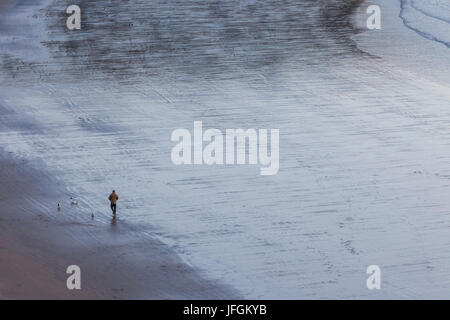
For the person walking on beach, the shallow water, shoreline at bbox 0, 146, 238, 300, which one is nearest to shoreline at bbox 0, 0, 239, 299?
shoreline at bbox 0, 146, 238, 300

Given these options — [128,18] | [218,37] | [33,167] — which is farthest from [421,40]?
[33,167]

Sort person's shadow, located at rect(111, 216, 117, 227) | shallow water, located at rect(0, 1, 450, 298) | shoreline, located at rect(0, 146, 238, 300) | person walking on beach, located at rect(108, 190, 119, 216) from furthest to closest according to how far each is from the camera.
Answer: person walking on beach, located at rect(108, 190, 119, 216) < person's shadow, located at rect(111, 216, 117, 227) < shallow water, located at rect(0, 1, 450, 298) < shoreline, located at rect(0, 146, 238, 300)

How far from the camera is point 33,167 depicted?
2866 centimetres

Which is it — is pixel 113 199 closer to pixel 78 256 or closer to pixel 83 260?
pixel 78 256

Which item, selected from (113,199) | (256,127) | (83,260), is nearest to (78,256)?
(83,260)

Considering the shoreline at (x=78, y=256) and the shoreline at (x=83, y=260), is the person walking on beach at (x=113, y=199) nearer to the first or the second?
the shoreline at (x=78, y=256)

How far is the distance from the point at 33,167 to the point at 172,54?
42.9ft

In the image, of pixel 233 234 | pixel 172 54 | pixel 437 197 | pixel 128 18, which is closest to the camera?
pixel 233 234

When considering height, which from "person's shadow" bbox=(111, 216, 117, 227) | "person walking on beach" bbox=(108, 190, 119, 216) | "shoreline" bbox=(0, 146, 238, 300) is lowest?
"shoreline" bbox=(0, 146, 238, 300)

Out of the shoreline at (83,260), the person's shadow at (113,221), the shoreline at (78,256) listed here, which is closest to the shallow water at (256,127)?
the person's shadow at (113,221)

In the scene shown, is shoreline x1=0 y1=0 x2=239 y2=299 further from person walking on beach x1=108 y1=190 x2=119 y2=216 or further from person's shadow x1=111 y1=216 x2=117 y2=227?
person walking on beach x1=108 y1=190 x2=119 y2=216
